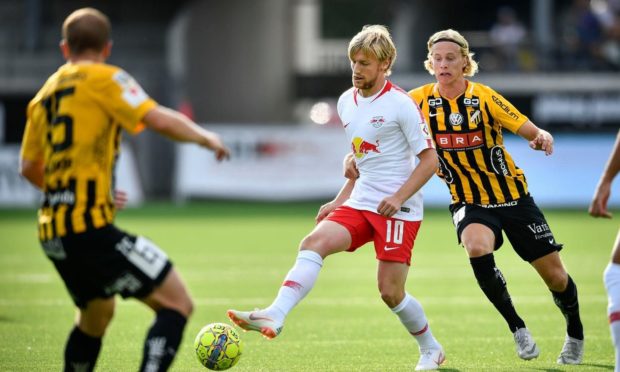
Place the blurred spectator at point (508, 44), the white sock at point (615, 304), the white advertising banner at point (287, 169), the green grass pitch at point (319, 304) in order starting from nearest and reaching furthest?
the white sock at point (615, 304)
the green grass pitch at point (319, 304)
the white advertising banner at point (287, 169)
the blurred spectator at point (508, 44)

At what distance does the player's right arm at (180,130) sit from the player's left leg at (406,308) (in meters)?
2.09

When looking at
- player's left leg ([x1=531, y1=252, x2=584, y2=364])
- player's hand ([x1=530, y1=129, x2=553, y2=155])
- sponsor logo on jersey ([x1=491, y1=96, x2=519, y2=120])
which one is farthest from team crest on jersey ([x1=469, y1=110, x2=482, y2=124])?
player's left leg ([x1=531, y1=252, x2=584, y2=364])

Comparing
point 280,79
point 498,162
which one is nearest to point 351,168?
point 498,162

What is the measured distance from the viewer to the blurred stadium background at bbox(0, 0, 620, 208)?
23484 millimetres

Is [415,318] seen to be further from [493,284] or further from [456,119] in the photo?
[456,119]

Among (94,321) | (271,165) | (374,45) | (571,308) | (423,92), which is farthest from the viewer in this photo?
(271,165)

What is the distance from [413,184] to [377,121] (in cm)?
50

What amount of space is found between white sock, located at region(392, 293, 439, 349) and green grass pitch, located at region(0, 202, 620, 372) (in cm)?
21

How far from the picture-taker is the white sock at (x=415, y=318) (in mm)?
6977

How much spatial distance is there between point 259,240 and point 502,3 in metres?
18.8

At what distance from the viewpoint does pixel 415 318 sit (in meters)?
7.01

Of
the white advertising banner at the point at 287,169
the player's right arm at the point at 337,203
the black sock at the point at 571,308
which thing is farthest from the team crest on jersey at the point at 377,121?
the white advertising banner at the point at 287,169

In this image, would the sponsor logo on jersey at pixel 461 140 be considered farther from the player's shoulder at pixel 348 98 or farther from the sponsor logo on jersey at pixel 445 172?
the player's shoulder at pixel 348 98

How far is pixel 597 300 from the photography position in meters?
10.6
